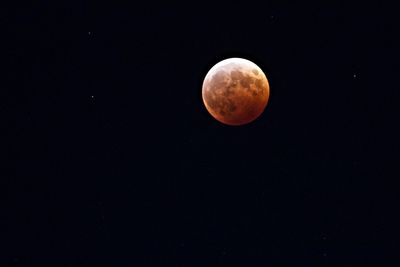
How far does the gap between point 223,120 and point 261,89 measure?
0.45m

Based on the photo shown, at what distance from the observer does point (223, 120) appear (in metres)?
6.30

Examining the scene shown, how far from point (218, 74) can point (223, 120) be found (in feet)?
1.43

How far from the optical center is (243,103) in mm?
6160

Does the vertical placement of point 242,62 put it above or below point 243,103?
above

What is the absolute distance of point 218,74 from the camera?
6191 mm

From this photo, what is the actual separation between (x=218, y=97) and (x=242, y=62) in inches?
17.2

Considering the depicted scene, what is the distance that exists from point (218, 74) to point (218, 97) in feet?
0.70

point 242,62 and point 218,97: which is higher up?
point 242,62

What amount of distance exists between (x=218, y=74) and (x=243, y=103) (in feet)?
1.15

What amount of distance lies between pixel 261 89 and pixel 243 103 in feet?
0.80

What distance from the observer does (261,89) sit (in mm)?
6266

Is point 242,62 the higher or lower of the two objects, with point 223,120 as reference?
higher
